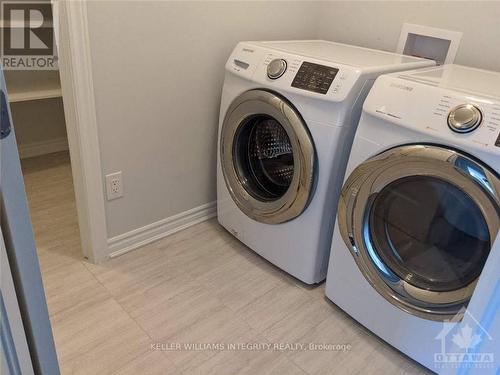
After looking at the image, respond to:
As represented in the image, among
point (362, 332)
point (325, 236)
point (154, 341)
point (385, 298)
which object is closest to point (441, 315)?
point (385, 298)

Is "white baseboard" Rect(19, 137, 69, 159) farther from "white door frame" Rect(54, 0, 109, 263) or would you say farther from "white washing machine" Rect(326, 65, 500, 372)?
"white washing machine" Rect(326, 65, 500, 372)

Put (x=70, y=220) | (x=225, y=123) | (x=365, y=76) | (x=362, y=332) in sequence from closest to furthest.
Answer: (x=365, y=76) < (x=362, y=332) < (x=225, y=123) < (x=70, y=220)

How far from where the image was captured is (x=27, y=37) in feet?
7.71

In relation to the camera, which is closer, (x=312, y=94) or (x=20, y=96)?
(x=312, y=94)

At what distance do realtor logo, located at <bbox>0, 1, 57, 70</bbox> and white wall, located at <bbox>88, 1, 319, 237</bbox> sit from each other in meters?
1.05

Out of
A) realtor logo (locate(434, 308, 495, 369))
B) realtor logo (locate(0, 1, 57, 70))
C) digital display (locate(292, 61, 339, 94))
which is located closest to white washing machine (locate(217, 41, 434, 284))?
digital display (locate(292, 61, 339, 94))

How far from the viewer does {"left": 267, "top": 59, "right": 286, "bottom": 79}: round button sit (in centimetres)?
147

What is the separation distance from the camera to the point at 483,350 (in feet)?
2.33

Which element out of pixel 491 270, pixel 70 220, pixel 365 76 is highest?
pixel 365 76

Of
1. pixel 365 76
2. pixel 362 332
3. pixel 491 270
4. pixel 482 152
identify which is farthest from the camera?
pixel 362 332

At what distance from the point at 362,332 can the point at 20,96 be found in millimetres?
2099

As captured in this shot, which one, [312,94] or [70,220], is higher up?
[312,94]

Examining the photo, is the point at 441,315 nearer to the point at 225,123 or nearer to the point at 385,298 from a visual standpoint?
the point at 385,298

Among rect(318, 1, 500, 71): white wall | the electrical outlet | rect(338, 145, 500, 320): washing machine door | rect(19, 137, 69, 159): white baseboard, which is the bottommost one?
rect(19, 137, 69, 159): white baseboard
